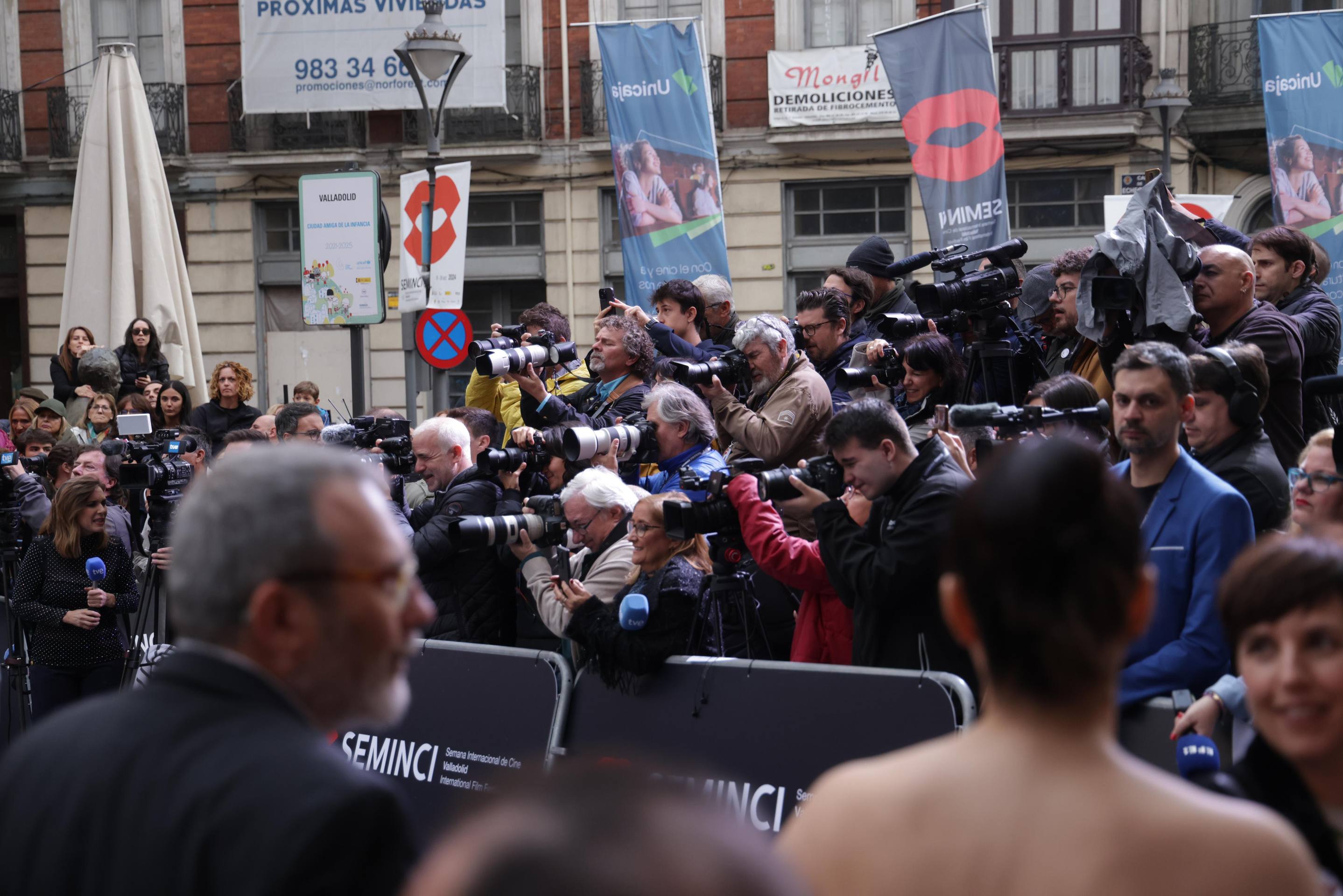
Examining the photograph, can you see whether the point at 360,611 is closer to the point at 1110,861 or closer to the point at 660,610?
the point at 1110,861

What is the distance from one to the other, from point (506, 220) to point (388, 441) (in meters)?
14.9

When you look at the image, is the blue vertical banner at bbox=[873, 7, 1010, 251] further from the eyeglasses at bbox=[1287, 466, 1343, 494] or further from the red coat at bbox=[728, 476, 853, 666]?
the eyeglasses at bbox=[1287, 466, 1343, 494]

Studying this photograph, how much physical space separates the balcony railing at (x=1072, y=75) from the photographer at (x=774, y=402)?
14.3 m

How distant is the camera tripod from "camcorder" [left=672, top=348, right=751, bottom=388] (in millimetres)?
843

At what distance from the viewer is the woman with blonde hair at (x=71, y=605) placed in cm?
770

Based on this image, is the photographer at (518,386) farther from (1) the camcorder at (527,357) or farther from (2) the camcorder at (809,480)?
(2) the camcorder at (809,480)

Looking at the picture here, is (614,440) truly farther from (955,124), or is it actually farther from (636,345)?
(955,124)

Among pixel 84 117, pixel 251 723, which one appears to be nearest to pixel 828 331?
pixel 251 723

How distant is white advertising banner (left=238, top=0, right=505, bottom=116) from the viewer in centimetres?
1995

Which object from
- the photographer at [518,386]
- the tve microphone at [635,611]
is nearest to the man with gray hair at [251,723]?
the tve microphone at [635,611]

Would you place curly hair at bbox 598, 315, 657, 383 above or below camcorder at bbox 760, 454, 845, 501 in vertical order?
above

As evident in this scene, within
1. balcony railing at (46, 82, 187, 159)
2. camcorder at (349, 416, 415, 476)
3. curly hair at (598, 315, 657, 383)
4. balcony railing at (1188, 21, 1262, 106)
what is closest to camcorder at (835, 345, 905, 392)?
curly hair at (598, 315, 657, 383)

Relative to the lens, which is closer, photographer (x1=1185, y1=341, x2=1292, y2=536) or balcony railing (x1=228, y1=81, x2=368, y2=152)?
photographer (x1=1185, y1=341, x2=1292, y2=536)

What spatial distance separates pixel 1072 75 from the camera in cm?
2000
